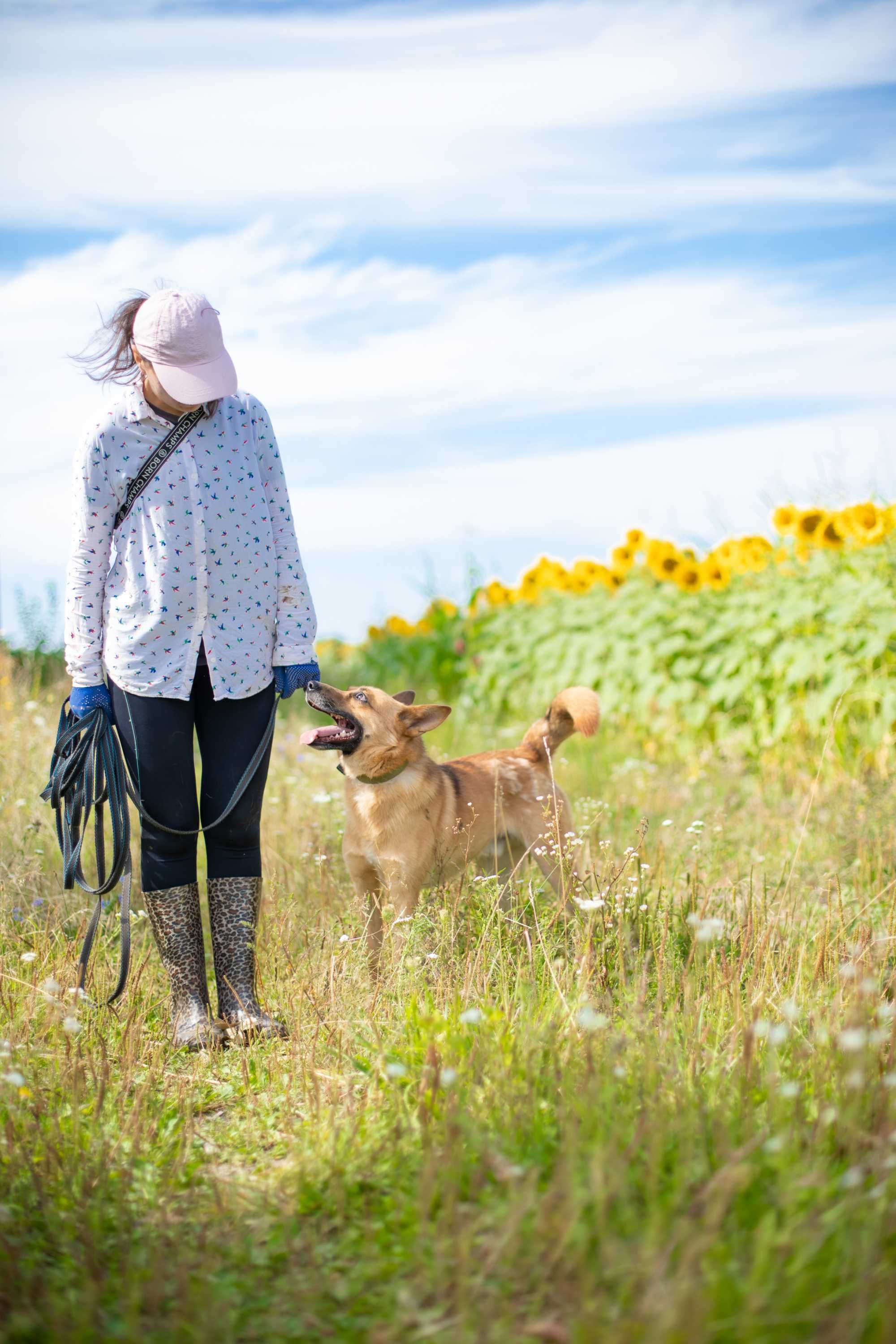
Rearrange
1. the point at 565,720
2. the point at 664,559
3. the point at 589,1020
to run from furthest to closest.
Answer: the point at 664,559
the point at 565,720
the point at 589,1020

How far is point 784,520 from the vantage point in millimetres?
8492

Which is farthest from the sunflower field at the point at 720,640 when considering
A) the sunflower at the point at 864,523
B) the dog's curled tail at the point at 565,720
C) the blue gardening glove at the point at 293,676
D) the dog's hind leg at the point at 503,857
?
the blue gardening glove at the point at 293,676

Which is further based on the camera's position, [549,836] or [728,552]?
[728,552]

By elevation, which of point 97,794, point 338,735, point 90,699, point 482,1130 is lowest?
point 482,1130

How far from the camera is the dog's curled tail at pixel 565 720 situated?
4.62 metres

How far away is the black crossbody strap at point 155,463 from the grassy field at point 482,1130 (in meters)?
1.68

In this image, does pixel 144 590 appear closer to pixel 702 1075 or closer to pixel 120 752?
pixel 120 752

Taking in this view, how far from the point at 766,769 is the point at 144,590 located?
518 centimetres

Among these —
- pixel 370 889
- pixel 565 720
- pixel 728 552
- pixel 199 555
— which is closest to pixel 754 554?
pixel 728 552

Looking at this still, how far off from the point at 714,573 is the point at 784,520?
3.38ft

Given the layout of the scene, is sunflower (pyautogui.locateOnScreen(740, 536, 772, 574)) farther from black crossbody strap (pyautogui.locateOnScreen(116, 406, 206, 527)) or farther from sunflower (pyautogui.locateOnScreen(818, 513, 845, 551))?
black crossbody strap (pyautogui.locateOnScreen(116, 406, 206, 527))

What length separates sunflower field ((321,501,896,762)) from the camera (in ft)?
24.3

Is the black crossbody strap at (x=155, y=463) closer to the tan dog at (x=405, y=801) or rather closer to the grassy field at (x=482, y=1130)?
the tan dog at (x=405, y=801)

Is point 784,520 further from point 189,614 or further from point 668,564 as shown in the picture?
point 189,614
